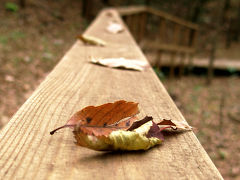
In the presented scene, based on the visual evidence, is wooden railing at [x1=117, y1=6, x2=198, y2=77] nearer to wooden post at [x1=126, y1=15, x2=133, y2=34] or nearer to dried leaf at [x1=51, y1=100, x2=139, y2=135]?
wooden post at [x1=126, y1=15, x2=133, y2=34]

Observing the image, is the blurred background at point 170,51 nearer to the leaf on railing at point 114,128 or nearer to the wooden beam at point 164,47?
the wooden beam at point 164,47

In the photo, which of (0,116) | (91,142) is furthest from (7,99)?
(91,142)

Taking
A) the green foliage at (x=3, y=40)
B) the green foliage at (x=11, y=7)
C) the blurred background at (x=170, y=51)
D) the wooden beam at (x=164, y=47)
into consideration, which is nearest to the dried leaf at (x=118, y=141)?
the blurred background at (x=170, y=51)

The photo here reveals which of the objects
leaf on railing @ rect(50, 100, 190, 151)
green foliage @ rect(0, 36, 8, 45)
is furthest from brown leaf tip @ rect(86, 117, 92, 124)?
green foliage @ rect(0, 36, 8, 45)

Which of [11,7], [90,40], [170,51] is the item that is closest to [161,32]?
[170,51]

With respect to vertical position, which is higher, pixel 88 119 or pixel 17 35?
pixel 88 119

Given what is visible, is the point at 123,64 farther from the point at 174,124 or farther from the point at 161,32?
the point at 161,32

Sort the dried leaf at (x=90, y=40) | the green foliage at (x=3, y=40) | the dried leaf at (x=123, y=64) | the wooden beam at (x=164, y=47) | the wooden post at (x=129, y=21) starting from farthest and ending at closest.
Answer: the wooden beam at (x=164, y=47), the green foliage at (x=3, y=40), the wooden post at (x=129, y=21), the dried leaf at (x=90, y=40), the dried leaf at (x=123, y=64)
